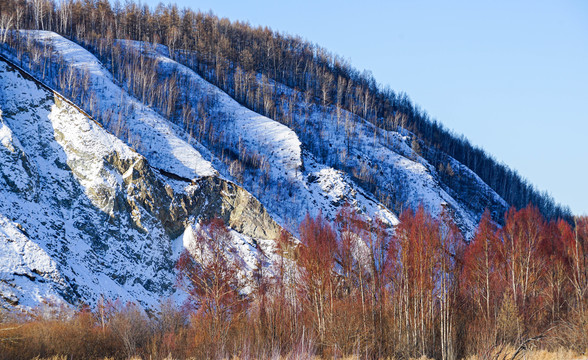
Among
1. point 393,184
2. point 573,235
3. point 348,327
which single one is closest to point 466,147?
point 393,184

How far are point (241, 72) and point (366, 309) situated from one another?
8096 cm

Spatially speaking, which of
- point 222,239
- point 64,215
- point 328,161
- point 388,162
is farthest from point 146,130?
point 388,162

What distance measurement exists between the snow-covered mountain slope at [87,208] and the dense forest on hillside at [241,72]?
1169 centimetres

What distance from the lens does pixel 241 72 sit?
104 meters

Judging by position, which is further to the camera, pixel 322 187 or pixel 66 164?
pixel 322 187

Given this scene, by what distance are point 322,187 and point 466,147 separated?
82.6 meters

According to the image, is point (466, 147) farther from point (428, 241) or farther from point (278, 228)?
point (428, 241)

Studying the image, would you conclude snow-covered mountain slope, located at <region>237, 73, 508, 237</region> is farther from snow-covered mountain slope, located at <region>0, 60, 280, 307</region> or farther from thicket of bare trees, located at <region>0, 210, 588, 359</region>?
snow-covered mountain slope, located at <region>0, 60, 280, 307</region>

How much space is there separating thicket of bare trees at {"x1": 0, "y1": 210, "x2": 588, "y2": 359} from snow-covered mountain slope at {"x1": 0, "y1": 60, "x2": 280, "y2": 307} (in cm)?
330

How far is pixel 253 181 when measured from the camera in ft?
216

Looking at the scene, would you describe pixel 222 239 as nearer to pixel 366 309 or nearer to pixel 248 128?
pixel 366 309

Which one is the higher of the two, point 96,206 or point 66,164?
point 66,164

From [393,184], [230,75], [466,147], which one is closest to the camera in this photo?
[393,184]

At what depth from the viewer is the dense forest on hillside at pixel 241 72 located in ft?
261
